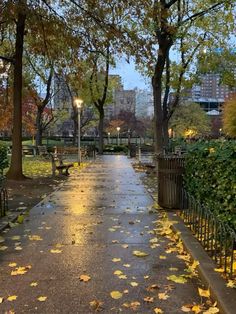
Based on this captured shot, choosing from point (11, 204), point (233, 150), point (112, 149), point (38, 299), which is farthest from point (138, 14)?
point (112, 149)

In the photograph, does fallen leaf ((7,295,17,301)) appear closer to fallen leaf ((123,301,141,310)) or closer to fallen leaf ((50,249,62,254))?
fallen leaf ((123,301,141,310))

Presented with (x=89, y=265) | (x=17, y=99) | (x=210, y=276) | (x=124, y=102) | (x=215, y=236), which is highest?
(x=124, y=102)

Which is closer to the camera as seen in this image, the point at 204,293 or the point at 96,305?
the point at 96,305

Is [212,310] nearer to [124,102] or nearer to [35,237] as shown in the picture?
[35,237]

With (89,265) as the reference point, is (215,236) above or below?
above

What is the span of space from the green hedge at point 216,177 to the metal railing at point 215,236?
5.4 inches

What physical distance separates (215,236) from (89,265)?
162 cm

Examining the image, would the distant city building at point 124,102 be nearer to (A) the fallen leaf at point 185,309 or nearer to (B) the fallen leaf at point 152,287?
(B) the fallen leaf at point 152,287

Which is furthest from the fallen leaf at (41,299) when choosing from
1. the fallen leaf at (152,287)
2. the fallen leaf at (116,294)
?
the fallen leaf at (152,287)

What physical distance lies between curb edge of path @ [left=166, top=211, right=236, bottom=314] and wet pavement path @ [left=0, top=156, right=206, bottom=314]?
0.56ft

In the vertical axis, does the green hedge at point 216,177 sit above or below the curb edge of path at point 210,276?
above

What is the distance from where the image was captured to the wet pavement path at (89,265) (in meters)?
4.40

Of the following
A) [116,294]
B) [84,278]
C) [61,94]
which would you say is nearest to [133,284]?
[116,294]

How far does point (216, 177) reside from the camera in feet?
20.7
